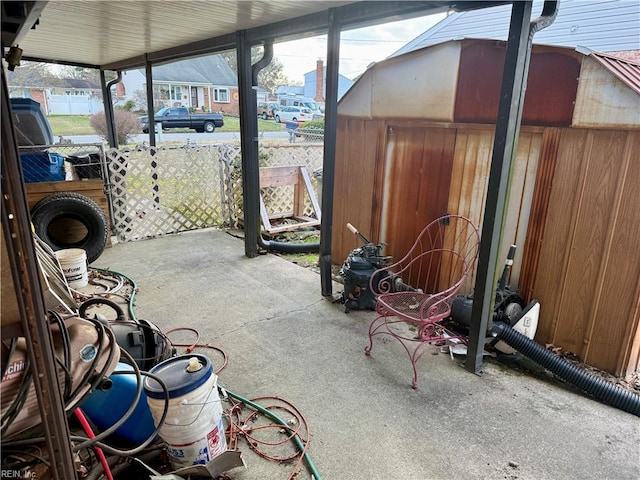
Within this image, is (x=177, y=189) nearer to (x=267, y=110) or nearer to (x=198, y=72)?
(x=267, y=110)

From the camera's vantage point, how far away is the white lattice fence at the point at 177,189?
5387 mm

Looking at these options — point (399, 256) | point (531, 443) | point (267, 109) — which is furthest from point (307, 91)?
point (531, 443)

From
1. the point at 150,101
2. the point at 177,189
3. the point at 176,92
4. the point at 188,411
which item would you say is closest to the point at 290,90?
the point at 176,92

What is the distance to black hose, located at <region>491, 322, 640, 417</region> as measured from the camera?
7.68 ft

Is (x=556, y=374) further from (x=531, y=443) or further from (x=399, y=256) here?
(x=399, y=256)

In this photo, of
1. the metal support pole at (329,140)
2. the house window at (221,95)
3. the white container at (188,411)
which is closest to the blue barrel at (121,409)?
the white container at (188,411)

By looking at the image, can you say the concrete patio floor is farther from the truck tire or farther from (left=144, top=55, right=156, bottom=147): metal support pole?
(left=144, top=55, right=156, bottom=147): metal support pole

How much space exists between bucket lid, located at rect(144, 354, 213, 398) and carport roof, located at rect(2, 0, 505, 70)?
6.45ft

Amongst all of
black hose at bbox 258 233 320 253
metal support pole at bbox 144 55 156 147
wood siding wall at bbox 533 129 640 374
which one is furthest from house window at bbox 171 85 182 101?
wood siding wall at bbox 533 129 640 374

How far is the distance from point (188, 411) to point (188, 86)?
26.2 meters

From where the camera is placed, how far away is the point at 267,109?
26281mm

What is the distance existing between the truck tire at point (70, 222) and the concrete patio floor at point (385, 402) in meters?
1.34

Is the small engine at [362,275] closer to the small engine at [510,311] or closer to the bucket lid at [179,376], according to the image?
the small engine at [510,311]

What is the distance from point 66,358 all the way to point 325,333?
217 centimetres
